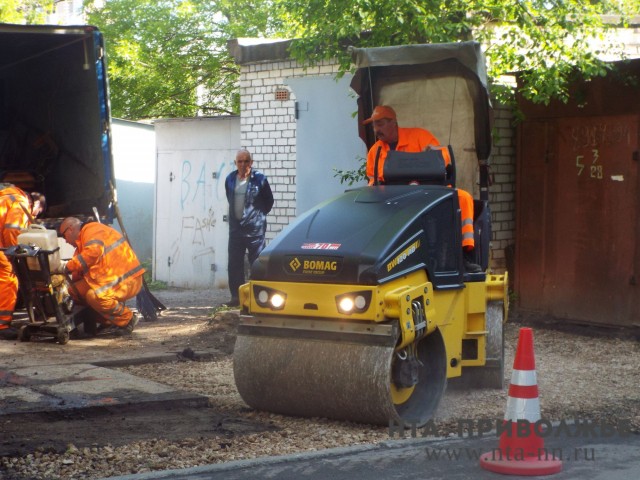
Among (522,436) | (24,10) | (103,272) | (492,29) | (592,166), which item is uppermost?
(24,10)

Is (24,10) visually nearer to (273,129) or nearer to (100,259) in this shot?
(273,129)

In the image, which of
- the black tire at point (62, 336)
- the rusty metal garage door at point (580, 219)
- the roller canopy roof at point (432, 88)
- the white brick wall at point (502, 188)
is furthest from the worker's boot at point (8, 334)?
the rusty metal garage door at point (580, 219)

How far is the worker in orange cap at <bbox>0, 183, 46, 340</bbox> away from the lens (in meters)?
10.5

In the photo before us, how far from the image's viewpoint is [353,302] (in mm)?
6727

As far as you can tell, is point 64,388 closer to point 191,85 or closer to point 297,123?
point 297,123

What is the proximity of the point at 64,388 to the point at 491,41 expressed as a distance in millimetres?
6304

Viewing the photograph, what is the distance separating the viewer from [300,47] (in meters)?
11.7

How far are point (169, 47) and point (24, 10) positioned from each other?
190 inches

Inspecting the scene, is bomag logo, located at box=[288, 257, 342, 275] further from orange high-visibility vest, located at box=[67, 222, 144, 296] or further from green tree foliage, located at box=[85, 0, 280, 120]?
green tree foliage, located at box=[85, 0, 280, 120]

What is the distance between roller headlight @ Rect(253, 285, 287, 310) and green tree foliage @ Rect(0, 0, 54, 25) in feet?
53.7

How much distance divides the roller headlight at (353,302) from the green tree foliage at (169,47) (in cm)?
1582

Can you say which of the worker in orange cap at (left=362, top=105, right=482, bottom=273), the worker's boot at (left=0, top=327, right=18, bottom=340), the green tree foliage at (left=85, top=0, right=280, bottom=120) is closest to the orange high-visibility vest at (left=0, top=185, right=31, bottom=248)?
the worker's boot at (left=0, top=327, right=18, bottom=340)

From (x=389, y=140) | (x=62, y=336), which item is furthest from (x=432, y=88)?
(x=62, y=336)

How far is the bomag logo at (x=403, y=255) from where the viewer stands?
267 inches
